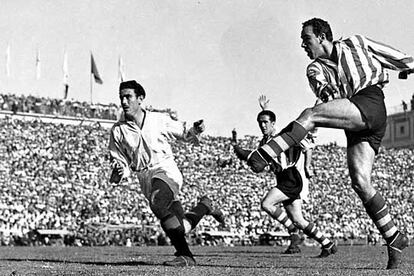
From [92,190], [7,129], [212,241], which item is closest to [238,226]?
[212,241]

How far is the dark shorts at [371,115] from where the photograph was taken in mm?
6898

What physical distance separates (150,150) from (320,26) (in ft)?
7.71

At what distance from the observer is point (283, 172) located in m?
12.5

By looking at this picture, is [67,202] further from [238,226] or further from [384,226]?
[384,226]

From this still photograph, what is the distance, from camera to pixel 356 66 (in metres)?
7.17

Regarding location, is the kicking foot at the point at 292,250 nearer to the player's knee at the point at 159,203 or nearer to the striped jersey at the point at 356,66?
the player's knee at the point at 159,203

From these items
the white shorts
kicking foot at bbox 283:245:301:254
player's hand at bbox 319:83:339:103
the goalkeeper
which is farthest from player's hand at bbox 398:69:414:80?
kicking foot at bbox 283:245:301:254

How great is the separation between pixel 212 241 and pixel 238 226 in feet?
12.5

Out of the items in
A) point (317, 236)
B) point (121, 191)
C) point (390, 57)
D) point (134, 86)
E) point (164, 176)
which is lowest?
point (121, 191)

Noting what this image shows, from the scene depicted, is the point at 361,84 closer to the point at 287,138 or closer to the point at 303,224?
Answer: the point at 287,138

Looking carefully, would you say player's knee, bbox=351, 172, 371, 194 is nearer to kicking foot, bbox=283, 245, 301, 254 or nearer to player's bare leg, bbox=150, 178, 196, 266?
player's bare leg, bbox=150, 178, 196, 266

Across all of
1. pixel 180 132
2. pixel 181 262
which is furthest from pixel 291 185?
pixel 181 262

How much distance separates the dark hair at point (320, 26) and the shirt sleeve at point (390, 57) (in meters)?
0.34

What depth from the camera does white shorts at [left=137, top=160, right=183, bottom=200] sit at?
8227 mm
